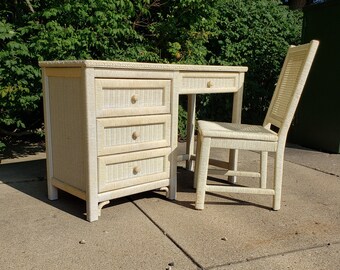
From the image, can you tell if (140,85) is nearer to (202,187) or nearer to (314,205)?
(202,187)

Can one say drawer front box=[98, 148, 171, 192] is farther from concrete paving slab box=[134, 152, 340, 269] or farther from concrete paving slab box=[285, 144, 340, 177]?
concrete paving slab box=[285, 144, 340, 177]

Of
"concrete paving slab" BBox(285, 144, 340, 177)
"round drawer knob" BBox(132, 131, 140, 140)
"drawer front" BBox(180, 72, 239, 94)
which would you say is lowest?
"concrete paving slab" BBox(285, 144, 340, 177)

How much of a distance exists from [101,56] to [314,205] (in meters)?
2.76

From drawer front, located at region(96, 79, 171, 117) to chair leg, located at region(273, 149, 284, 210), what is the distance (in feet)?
2.85

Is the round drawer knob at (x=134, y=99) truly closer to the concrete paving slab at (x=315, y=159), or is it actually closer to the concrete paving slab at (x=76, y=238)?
the concrete paving slab at (x=76, y=238)

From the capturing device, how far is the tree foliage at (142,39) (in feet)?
11.6

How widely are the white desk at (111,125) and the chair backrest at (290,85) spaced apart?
0.63 metres

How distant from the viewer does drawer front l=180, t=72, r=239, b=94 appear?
277 cm

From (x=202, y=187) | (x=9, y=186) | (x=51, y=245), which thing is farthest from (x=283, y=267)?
(x=9, y=186)

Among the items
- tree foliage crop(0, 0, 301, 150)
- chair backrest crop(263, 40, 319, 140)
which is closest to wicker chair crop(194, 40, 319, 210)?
chair backrest crop(263, 40, 319, 140)

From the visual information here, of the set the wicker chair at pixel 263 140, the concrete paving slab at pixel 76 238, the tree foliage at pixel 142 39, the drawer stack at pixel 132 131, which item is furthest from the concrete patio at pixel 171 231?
the tree foliage at pixel 142 39

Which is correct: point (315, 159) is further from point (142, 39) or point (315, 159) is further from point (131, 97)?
point (131, 97)

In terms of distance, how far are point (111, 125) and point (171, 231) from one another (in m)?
0.78

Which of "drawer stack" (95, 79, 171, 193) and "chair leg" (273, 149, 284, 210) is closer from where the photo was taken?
"drawer stack" (95, 79, 171, 193)
